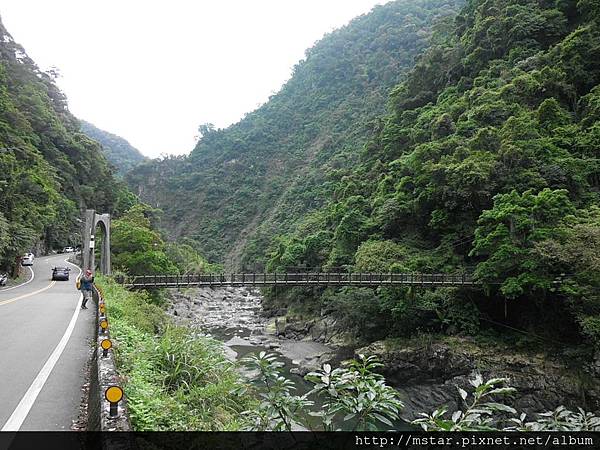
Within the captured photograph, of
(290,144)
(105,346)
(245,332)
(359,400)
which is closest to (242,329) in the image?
(245,332)

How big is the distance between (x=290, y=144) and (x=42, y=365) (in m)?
80.8

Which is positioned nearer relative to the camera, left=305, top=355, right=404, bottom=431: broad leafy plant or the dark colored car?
left=305, top=355, right=404, bottom=431: broad leafy plant

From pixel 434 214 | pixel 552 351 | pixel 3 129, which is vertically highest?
pixel 3 129

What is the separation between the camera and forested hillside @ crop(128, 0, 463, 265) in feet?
219

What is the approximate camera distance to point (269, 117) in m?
94.8

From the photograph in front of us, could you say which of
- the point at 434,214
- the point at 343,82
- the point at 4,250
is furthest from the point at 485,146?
the point at 343,82

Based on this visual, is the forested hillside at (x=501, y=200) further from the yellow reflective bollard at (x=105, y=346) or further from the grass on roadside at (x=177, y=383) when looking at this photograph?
the yellow reflective bollard at (x=105, y=346)

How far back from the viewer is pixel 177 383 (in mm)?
6129

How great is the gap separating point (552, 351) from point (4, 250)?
82.1 feet

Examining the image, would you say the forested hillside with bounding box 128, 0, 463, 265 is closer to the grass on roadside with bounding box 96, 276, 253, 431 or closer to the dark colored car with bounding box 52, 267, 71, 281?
the dark colored car with bounding box 52, 267, 71, 281

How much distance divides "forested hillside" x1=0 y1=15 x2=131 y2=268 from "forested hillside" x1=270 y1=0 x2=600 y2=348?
56.3ft

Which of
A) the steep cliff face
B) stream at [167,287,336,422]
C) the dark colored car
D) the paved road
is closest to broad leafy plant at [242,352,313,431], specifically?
the paved road

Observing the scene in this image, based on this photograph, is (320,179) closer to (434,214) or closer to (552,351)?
(434,214)

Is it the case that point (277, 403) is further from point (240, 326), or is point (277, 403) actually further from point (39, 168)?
point (39, 168)
